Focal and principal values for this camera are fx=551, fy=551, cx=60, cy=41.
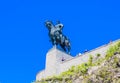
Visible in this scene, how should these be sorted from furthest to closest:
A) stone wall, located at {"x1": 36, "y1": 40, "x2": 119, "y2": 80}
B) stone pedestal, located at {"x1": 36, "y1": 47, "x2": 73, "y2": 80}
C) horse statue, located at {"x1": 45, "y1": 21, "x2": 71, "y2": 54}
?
1. horse statue, located at {"x1": 45, "y1": 21, "x2": 71, "y2": 54}
2. stone pedestal, located at {"x1": 36, "y1": 47, "x2": 73, "y2": 80}
3. stone wall, located at {"x1": 36, "y1": 40, "x2": 119, "y2": 80}

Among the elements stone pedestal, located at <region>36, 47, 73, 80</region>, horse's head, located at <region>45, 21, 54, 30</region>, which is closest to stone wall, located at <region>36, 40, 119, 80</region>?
stone pedestal, located at <region>36, 47, 73, 80</region>

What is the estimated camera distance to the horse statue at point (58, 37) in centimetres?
5191

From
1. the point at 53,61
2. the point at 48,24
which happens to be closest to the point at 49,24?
the point at 48,24

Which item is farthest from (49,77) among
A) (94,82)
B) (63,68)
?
(94,82)

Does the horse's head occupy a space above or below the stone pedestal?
above

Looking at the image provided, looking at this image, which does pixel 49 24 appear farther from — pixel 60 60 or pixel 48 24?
pixel 60 60

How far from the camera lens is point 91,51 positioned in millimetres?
47188

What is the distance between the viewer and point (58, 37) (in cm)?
5194

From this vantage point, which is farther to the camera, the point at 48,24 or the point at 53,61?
the point at 48,24

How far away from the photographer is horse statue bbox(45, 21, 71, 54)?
5191cm

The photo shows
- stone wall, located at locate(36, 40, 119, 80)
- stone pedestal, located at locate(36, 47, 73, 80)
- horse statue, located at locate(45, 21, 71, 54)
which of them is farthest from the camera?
horse statue, located at locate(45, 21, 71, 54)

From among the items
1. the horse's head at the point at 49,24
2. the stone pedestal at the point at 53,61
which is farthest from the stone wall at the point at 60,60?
the horse's head at the point at 49,24

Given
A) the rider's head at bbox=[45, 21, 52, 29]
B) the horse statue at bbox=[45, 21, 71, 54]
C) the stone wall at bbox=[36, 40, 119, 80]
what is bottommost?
the stone wall at bbox=[36, 40, 119, 80]

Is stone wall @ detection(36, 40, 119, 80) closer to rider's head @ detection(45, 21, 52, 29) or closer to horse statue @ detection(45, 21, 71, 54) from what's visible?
horse statue @ detection(45, 21, 71, 54)
